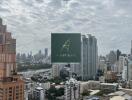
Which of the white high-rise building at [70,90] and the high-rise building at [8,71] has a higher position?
the high-rise building at [8,71]

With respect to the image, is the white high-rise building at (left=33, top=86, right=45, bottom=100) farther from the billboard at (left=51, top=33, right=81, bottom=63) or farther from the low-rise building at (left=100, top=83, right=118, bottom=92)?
the billboard at (left=51, top=33, right=81, bottom=63)

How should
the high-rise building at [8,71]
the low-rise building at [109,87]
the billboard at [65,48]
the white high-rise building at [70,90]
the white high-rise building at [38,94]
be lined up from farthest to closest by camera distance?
1. the low-rise building at [109,87]
2. the white high-rise building at [38,94]
3. the white high-rise building at [70,90]
4. the high-rise building at [8,71]
5. the billboard at [65,48]

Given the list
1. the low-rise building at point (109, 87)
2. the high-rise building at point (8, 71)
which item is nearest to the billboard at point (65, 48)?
the high-rise building at point (8, 71)

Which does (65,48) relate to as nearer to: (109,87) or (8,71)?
(8,71)

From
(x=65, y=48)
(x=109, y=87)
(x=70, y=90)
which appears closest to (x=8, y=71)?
(x=65, y=48)

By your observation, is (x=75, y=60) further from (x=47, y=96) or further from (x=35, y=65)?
(x=35, y=65)

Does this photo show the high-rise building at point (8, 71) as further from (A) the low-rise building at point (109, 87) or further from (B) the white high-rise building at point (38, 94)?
(A) the low-rise building at point (109, 87)

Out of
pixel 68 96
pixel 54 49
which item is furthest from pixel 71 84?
pixel 54 49
